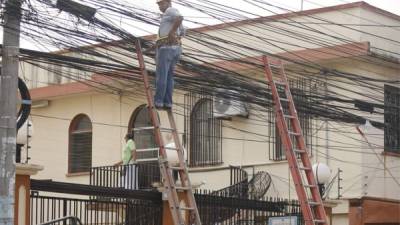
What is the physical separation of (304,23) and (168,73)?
10688 millimetres

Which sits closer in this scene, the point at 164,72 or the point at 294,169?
the point at 164,72

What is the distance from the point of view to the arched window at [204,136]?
25.1 meters

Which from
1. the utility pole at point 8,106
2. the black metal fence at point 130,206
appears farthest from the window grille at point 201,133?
the utility pole at point 8,106

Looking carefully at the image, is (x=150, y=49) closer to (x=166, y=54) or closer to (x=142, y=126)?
(x=166, y=54)

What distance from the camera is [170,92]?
1302 cm

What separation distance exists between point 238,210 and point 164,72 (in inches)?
236

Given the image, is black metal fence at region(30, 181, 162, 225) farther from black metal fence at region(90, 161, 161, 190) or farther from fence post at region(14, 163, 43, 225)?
black metal fence at region(90, 161, 161, 190)

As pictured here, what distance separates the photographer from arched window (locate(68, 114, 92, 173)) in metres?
28.1

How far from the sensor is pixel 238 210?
18.2 m

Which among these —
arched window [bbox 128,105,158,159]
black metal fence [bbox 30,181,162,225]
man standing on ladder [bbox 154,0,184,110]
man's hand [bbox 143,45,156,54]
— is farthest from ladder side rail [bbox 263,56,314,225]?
arched window [bbox 128,105,158,159]

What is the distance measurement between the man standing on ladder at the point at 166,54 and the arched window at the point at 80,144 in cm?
1530

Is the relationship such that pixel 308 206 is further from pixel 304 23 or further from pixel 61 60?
pixel 304 23

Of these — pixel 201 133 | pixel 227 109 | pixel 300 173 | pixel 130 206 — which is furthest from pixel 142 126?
pixel 300 173

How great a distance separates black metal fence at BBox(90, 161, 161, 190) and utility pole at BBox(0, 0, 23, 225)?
7917 mm
